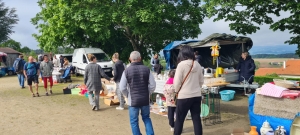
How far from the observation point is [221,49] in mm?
13836

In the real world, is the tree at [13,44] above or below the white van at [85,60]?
above

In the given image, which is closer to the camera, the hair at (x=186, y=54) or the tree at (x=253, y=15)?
the hair at (x=186, y=54)

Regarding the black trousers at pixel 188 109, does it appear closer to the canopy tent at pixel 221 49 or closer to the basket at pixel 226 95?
the basket at pixel 226 95

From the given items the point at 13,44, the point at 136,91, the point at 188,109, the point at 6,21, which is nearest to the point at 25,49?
the point at 13,44

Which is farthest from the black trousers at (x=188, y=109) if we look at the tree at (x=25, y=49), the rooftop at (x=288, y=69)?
the tree at (x=25, y=49)

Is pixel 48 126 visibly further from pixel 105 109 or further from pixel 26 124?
pixel 105 109

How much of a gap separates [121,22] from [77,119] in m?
12.3

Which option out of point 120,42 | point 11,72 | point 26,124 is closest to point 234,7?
point 26,124

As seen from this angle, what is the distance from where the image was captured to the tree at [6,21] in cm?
5312

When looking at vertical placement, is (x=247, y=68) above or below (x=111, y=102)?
above

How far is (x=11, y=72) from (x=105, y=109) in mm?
18342

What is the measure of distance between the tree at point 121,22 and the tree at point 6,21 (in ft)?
118

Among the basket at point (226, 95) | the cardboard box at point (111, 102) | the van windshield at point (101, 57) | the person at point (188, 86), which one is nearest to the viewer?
the person at point (188, 86)

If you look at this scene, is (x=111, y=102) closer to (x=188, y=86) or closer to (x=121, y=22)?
(x=188, y=86)
